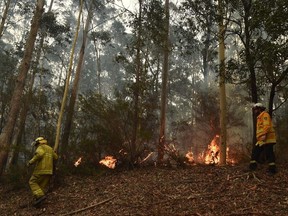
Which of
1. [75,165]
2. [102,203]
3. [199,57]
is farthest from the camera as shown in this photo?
[199,57]

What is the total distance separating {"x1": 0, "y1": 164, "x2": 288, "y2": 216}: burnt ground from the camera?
5391mm

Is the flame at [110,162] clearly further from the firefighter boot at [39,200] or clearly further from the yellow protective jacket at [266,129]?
the yellow protective jacket at [266,129]

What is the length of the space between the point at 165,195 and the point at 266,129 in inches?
104

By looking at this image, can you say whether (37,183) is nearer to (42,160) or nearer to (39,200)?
(39,200)

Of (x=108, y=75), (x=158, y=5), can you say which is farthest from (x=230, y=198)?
(x=108, y=75)

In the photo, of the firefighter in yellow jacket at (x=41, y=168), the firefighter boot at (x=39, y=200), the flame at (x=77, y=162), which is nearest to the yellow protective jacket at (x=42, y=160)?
the firefighter in yellow jacket at (x=41, y=168)

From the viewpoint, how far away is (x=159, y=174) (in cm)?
845

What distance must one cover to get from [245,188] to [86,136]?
5.56m

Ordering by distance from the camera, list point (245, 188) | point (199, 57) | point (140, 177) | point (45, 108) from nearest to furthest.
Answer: point (245, 188), point (140, 177), point (45, 108), point (199, 57)

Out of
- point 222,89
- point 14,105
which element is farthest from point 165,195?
point 14,105

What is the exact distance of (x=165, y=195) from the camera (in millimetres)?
6402

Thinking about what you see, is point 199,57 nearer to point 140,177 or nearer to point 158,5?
point 158,5

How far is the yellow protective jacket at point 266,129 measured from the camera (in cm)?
670

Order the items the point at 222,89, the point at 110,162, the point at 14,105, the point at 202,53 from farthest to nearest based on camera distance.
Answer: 1. the point at 202,53
2. the point at 222,89
3. the point at 14,105
4. the point at 110,162
